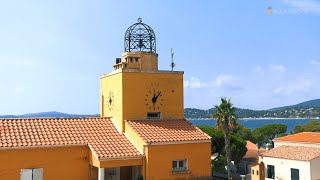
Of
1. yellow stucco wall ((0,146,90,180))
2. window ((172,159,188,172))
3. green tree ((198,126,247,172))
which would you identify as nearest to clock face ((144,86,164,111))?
window ((172,159,188,172))

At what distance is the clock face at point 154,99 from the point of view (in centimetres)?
2514

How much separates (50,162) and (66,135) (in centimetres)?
204

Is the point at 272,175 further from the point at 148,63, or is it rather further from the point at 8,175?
the point at 8,175

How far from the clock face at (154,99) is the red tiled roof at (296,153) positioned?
1691cm

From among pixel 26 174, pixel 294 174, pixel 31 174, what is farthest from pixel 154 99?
pixel 294 174

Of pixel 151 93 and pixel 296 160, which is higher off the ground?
pixel 151 93

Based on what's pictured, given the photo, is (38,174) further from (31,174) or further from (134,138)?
(134,138)

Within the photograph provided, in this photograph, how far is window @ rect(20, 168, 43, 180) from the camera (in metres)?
20.3

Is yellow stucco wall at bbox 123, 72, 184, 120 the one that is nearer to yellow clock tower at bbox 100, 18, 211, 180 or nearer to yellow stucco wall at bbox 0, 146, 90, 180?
yellow clock tower at bbox 100, 18, 211, 180

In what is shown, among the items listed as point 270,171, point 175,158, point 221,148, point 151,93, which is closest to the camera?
point 175,158

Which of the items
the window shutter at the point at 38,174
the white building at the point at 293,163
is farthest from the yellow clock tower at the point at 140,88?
the white building at the point at 293,163

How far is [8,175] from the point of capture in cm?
1984

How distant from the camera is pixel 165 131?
2373 cm

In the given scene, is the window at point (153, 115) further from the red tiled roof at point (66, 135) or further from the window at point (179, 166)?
the window at point (179, 166)
